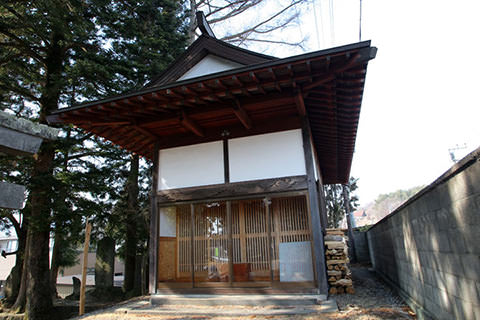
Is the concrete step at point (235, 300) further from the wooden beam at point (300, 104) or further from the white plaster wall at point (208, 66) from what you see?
the white plaster wall at point (208, 66)

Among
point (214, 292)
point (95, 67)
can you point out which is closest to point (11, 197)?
point (214, 292)

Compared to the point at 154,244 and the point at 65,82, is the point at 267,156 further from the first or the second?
the point at 65,82

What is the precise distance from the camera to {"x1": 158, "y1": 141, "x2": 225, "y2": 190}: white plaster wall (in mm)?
5508

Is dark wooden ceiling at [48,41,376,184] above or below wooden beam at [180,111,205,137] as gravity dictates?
above

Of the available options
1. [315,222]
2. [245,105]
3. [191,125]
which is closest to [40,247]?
[191,125]

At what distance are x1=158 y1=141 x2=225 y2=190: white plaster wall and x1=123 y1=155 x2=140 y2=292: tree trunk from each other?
4768mm

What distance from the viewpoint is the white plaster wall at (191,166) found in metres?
5.51

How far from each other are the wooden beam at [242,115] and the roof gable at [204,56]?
118 centimetres

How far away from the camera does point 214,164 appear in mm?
5531

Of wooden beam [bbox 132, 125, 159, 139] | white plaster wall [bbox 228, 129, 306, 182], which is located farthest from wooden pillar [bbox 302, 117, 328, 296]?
wooden beam [bbox 132, 125, 159, 139]

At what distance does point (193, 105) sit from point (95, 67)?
4643 millimetres

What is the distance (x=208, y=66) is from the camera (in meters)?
6.05

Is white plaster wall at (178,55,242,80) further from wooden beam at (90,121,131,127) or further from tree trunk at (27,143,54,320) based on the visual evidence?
tree trunk at (27,143,54,320)

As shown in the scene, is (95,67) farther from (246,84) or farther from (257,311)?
(257,311)
